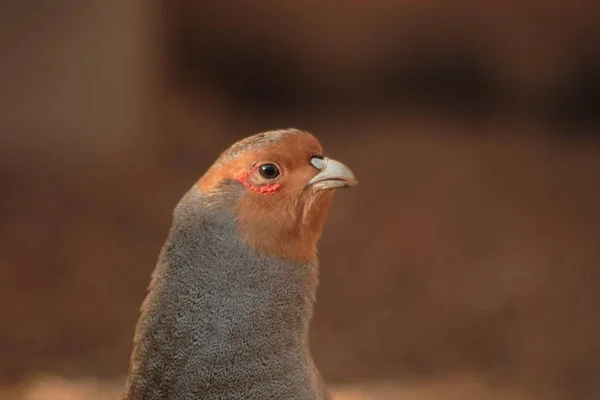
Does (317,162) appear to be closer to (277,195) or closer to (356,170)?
(277,195)

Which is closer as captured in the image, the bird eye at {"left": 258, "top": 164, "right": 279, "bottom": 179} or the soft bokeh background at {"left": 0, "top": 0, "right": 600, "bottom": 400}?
the bird eye at {"left": 258, "top": 164, "right": 279, "bottom": 179}

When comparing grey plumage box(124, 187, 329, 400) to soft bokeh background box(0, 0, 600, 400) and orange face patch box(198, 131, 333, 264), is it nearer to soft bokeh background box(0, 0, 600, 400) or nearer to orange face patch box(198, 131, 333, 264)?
orange face patch box(198, 131, 333, 264)

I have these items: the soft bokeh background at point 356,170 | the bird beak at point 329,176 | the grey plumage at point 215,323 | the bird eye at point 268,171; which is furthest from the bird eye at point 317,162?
the soft bokeh background at point 356,170

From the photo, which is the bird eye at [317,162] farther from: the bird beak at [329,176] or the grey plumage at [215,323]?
the grey plumage at [215,323]

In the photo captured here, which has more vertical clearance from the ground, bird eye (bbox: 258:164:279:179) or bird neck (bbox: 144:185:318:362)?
bird eye (bbox: 258:164:279:179)

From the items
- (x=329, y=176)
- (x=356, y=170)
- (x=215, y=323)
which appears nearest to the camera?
(x=215, y=323)

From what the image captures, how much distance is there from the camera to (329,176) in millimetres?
2314

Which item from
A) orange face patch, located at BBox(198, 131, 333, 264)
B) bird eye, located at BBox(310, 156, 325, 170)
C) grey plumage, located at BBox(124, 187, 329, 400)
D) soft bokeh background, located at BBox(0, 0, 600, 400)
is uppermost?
soft bokeh background, located at BBox(0, 0, 600, 400)

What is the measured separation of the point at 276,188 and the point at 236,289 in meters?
0.26

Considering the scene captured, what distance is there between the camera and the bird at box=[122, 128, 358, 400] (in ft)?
7.07

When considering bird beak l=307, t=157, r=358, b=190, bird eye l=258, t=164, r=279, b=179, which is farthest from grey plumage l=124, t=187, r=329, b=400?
bird beak l=307, t=157, r=358, b=190

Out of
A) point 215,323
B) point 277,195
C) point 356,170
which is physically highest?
point 356,170

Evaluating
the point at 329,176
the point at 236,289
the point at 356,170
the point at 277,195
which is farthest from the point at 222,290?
the point at 356,170

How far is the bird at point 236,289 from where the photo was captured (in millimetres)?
2156
